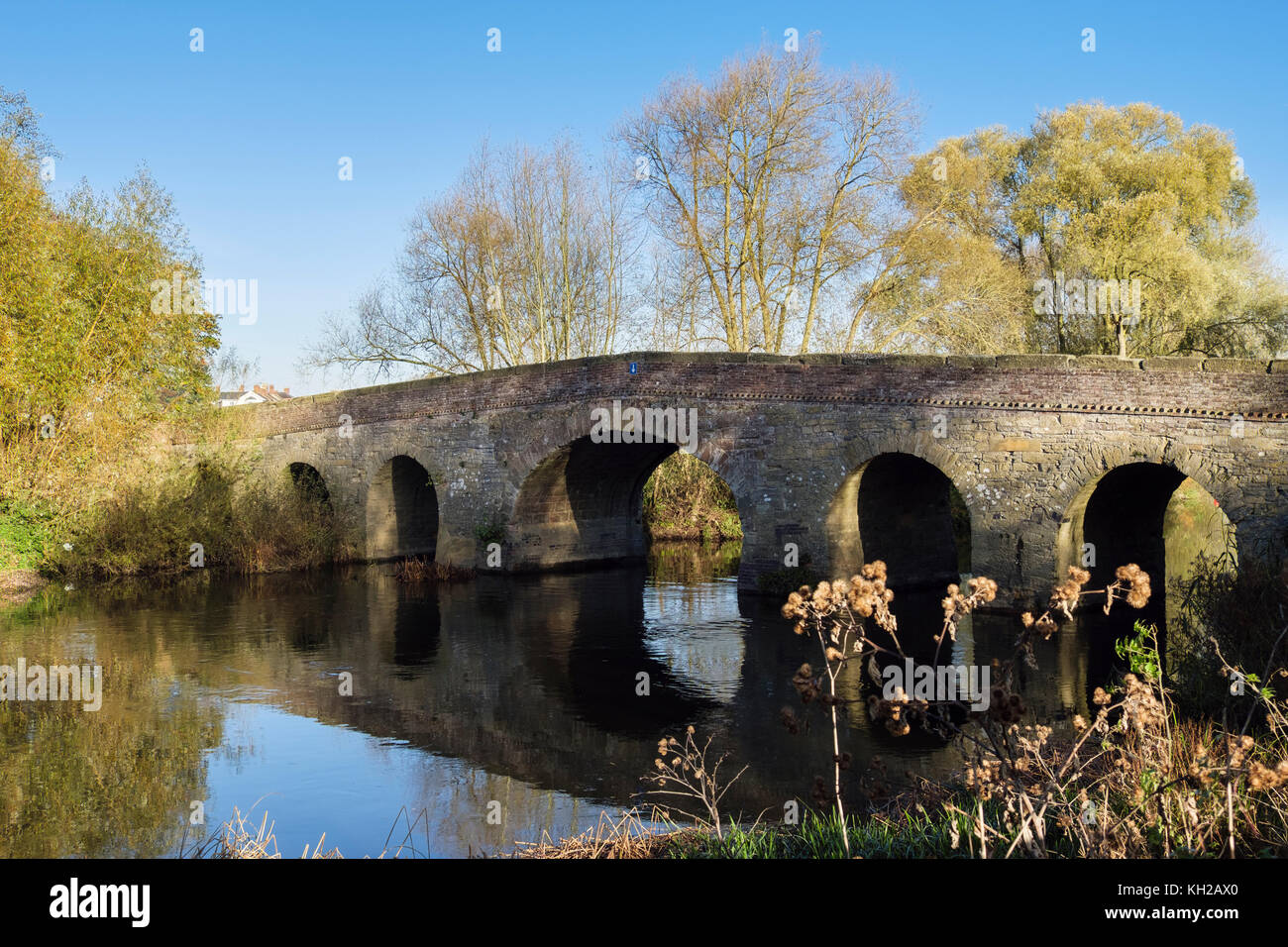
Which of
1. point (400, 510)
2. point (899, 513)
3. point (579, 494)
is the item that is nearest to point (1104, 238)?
point (899, 513)

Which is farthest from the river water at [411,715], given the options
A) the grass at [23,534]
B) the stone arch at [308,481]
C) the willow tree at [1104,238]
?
the willow tree at [1104,238]

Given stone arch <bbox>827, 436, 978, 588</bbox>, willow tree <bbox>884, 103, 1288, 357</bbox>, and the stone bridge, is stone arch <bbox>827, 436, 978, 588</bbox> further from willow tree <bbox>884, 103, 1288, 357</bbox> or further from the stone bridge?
willow tree <bbox>884, 103, 1288, 357</bbox>

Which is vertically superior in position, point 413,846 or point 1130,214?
point 1130,214

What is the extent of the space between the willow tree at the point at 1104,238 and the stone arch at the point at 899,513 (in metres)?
7.78

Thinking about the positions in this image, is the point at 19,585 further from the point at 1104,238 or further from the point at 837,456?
the point at 1104,238

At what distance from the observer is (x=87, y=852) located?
6441 millimetres

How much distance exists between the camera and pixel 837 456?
51.9 feet

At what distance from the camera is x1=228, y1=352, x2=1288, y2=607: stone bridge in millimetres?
12633

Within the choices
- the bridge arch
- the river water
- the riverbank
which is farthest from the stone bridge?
the riverbank

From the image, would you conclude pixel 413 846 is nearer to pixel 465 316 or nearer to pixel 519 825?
pixel 519 825

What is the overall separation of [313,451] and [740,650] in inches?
568

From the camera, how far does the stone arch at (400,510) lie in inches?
909

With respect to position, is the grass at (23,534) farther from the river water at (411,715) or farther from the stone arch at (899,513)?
the stone arch at (899,513)
